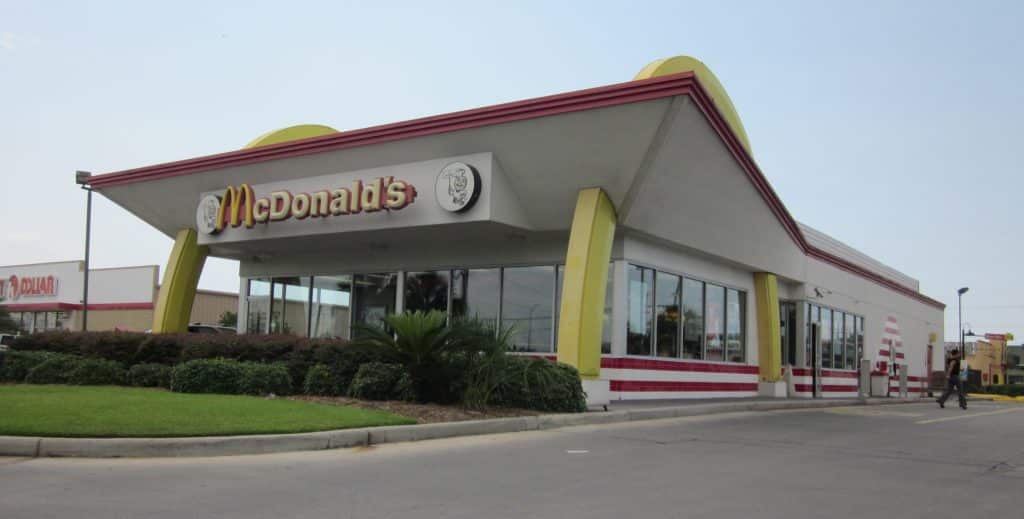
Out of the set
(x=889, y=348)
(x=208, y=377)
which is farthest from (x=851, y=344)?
(x=208, y=377)

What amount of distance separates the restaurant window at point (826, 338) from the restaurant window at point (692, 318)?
8667mm

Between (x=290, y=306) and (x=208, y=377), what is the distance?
10.5 metres

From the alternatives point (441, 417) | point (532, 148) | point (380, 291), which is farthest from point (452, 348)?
point (380, 291)

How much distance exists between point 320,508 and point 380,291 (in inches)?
650

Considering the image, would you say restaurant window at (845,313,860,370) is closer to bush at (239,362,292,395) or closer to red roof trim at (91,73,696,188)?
red roof trim at (91,73,696,188)

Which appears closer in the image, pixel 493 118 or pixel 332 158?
pixel 493 118

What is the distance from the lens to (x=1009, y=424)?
17.6 m

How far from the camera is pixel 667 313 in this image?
2075 cm

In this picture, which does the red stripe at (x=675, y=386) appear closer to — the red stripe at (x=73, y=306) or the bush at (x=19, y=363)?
the bush at (x=19, y=363)

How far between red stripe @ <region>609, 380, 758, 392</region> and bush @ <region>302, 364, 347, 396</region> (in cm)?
661

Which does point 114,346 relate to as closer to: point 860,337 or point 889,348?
point 860,337

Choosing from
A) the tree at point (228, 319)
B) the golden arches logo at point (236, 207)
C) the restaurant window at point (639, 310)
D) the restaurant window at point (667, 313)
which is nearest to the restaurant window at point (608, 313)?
the restaurant window at point (639, 310)

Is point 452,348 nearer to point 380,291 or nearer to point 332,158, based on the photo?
point 332,158

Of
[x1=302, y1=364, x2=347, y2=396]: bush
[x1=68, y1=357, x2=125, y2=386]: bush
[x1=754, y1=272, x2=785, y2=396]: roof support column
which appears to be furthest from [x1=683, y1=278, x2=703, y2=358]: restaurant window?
[x1=68, y1=357, x2=125, y2=386]: bush
